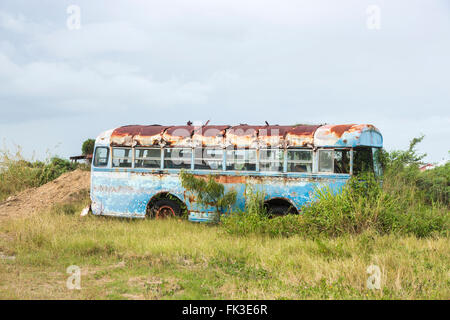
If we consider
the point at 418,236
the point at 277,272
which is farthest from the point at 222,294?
the point at 418,236

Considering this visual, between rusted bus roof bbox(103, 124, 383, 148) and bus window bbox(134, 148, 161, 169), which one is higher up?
rusted bus roof bbox(103, 124, 383, 148)

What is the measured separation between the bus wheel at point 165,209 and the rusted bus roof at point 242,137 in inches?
92.3

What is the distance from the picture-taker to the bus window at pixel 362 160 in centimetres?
1038

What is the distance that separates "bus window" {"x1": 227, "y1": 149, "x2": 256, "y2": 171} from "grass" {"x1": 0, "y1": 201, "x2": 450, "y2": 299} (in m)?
1.85

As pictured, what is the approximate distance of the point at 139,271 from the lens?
7.42 m

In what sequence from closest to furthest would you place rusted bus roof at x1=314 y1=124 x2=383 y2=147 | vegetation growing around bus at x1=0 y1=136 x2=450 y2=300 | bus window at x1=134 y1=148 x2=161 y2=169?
vegetation growing around bus at x1=0 y1=136 x2=450 y2=300 → rusted bus roof at x1=314 y1=124 x2=383 y2=147 → bus window at x1=134 y1=148 x2=161 y2=169

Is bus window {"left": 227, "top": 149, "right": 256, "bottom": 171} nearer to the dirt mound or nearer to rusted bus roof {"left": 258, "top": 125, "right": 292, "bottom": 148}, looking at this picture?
rusted bus roof {"left": 258, "top": 125, "right": 292, "bottom": 148}

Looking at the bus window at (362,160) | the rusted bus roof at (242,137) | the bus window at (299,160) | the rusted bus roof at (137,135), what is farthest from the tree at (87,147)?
the bus window at (362,160)

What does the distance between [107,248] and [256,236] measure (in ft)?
11.0

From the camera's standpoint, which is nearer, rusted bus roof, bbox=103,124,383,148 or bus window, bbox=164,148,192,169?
rusted bus roof, bbox=103,124,383,148

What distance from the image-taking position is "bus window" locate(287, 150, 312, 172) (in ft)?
35.1

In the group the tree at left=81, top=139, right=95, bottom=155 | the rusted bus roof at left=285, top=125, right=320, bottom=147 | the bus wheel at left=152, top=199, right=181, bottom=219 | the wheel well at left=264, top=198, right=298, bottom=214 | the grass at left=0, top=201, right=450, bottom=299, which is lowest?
the grass at left=0, top=201, right=450, bottom=299

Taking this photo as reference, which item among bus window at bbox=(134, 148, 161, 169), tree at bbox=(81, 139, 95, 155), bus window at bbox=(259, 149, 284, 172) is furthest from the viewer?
tree at bbox=(81, 139, 95, 155)

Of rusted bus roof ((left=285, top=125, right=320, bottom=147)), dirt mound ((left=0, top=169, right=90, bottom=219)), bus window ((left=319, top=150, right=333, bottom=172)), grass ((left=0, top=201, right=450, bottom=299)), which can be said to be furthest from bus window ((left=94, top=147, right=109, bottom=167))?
bus window ((left=319, top=150, right=333, bottom=172))
